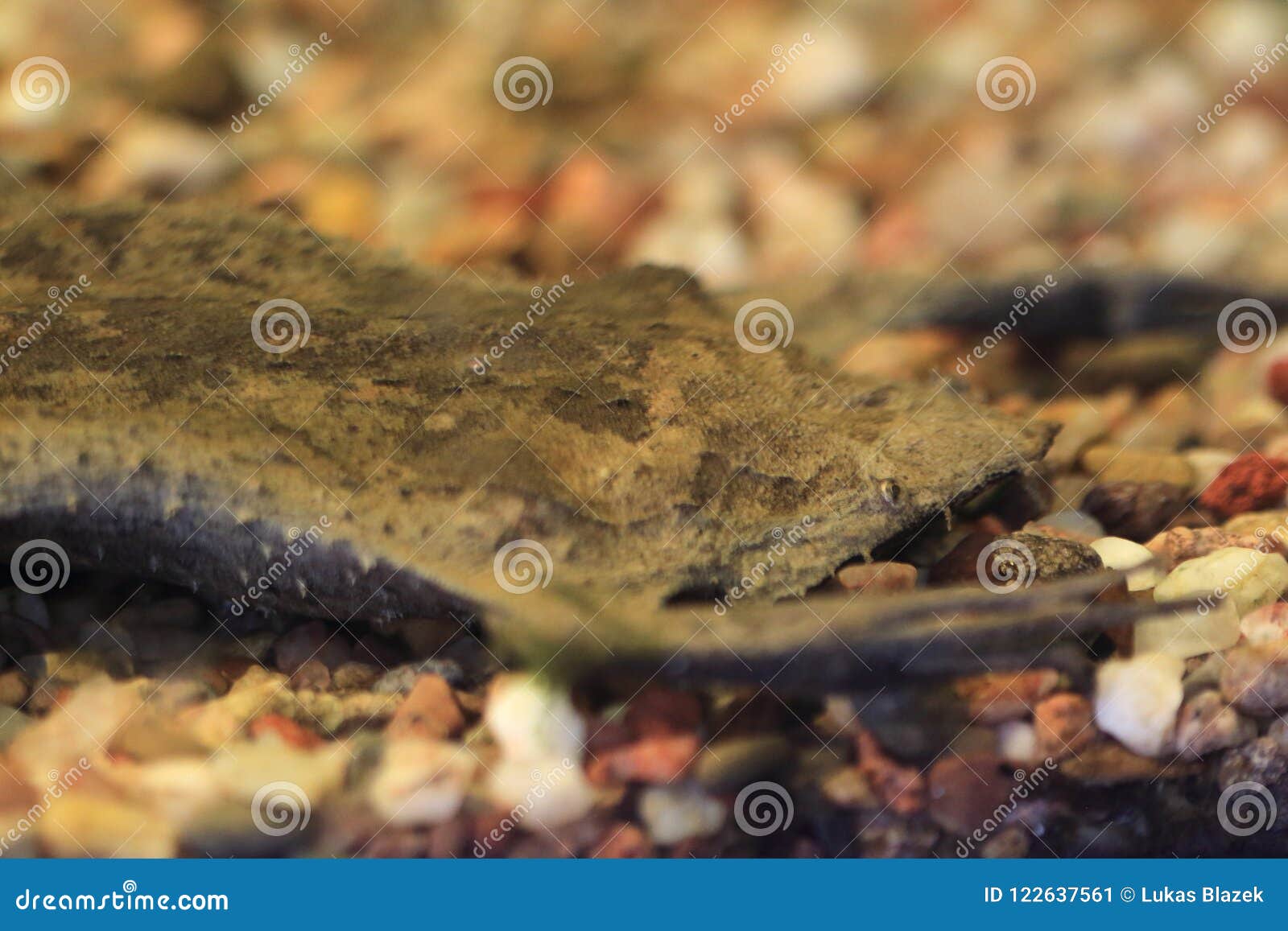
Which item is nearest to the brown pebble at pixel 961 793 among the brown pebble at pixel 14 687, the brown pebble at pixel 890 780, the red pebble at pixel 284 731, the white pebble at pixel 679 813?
the brown pebble at pixel 890 780

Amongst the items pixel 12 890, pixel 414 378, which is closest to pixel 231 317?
pixel 414 378

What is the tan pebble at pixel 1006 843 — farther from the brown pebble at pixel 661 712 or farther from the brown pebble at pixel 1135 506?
the brown pebble at pixel 1135 506

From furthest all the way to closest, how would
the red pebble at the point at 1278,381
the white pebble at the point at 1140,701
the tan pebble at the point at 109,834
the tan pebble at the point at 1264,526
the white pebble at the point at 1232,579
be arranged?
the red pebble at the point at 1278,381 < the tan pebble at the point at 1264,526 < the white pebble at the point at 1232,579 < the white pebble at the point at 1140,701 < the tan pebble at the point at 109,834

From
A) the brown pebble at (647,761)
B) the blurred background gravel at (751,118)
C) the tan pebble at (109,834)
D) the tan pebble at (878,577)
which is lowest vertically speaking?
the tan pebble at (109,834)

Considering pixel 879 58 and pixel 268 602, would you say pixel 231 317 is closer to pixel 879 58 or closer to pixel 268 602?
pixel 268 602

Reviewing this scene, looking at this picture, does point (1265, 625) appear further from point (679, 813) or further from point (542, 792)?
point (542, 792)

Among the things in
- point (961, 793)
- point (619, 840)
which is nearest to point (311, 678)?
point (619, 840)
